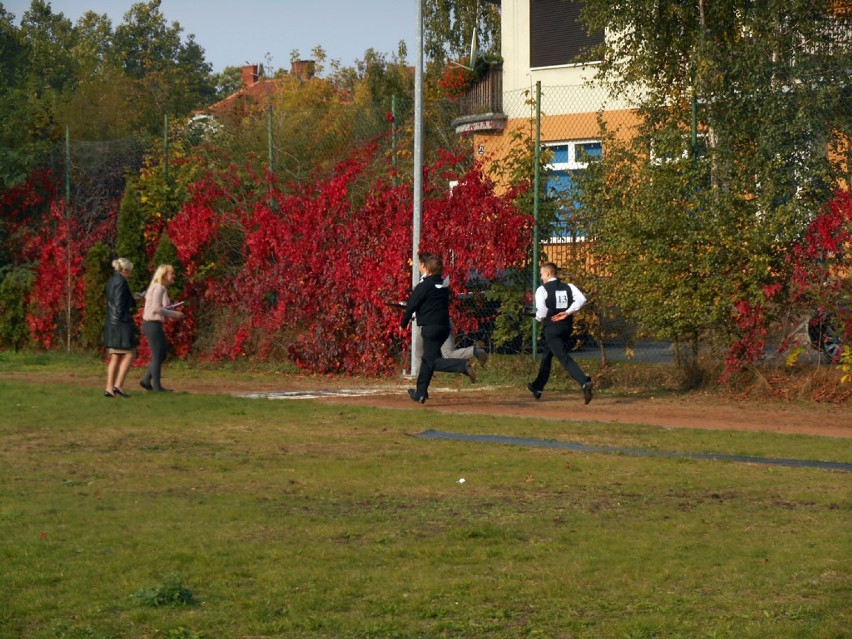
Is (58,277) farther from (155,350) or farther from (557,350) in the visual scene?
(557,350)

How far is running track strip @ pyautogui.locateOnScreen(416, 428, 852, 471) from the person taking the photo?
1138cm

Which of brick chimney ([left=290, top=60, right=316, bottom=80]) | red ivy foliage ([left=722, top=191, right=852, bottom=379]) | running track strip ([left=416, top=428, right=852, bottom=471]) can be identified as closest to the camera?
running track strip ([left=416, top=428, right=852, bottom=471])

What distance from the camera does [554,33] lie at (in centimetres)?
2906

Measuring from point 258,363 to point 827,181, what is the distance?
29.1ft

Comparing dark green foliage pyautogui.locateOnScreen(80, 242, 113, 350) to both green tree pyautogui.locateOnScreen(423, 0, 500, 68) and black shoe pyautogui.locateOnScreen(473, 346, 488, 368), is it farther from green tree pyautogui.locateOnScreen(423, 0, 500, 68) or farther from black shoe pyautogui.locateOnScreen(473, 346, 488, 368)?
green tree pyautogui.locateOnScreen(423, 0, 500, 68)

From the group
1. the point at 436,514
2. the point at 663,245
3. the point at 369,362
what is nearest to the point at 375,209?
the point at 369,362

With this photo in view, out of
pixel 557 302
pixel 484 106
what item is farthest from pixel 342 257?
pixel 484 106

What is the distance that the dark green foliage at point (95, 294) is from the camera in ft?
74.7

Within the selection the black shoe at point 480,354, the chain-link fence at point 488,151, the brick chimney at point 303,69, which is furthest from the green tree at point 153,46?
the black shoe at point 480,354

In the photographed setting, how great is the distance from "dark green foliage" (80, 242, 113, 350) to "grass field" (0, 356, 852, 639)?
9518 millimetres

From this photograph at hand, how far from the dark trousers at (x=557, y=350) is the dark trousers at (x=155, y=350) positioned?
15.7ft

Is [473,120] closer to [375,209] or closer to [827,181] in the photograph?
[375,209]

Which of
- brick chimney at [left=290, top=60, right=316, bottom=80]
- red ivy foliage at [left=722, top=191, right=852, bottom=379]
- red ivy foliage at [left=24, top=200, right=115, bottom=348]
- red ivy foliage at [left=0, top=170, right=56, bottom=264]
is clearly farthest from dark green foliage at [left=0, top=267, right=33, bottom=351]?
brick chimney at [left=290, top=60, right=316, bottom=80]

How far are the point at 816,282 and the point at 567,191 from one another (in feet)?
12.9
